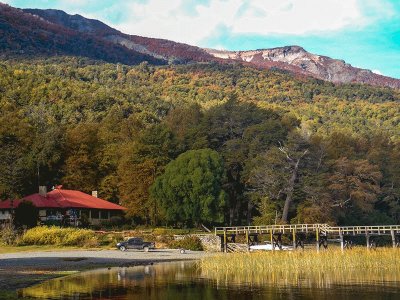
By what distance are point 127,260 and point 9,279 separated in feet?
60.7

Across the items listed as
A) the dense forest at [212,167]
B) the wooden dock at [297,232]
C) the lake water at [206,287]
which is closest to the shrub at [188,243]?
the wooden dock at [297,232]

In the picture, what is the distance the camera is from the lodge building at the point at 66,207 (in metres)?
72.8

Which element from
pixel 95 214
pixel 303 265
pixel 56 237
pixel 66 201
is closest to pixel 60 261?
pixel 56 237

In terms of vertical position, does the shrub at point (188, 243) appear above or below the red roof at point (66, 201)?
below

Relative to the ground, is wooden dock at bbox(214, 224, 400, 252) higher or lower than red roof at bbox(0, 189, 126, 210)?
lower

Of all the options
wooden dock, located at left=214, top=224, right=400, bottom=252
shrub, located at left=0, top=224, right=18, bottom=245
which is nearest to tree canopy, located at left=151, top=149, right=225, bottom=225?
wooden dock, located at left=214, top=224, right=400, bottom=252

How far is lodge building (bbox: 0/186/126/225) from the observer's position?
72750 mm

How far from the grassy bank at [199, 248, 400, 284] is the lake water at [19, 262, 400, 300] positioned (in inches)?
20.4

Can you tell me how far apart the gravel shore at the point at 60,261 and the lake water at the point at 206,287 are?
1881 millimetres

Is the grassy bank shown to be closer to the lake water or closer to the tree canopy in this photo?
the lake water

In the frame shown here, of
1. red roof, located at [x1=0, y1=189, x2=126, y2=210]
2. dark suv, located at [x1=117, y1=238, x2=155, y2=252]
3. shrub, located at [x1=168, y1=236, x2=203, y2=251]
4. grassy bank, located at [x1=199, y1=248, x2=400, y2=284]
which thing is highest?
red roof, located at [x1=0, y1=189, x2=126, y2=210]

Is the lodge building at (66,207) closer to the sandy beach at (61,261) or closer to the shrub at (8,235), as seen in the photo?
the shrub at (8,235)

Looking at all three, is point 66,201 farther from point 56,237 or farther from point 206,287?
point 206,287

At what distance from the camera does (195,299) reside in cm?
2811
